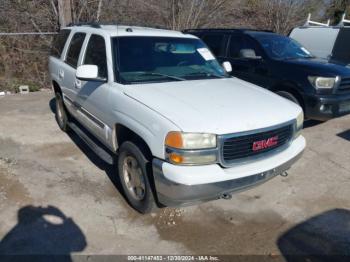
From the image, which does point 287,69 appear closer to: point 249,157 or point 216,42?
point 216,42

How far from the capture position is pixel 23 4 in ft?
34.1

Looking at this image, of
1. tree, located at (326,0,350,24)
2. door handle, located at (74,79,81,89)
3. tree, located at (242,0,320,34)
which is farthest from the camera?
tree, located at (326,0,350,24)

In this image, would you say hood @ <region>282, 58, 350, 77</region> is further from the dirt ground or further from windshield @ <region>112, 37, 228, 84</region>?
windshield @ <region>112, 37, 228, 84</region>

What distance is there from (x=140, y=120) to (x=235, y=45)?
179 inches

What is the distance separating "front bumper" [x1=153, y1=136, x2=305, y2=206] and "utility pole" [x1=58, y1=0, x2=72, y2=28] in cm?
841

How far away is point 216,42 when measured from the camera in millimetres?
7516

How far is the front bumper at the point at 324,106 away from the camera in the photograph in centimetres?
593

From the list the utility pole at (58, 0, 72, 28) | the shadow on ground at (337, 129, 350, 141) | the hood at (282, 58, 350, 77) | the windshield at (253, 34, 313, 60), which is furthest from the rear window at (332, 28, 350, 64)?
the utility pole at (58, 0, 72, 28)

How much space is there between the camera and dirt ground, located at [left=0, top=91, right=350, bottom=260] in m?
3.26

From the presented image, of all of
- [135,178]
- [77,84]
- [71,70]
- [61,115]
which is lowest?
[61,115]

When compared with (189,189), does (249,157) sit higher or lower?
higher

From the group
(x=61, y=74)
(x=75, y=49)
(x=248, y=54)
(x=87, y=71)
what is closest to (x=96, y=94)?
(x=87, y=71)

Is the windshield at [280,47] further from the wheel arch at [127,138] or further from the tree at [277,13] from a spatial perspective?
the tree at [277,13]

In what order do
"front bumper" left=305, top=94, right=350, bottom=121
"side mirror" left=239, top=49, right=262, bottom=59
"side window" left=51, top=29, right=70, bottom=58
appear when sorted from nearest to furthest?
"side window" left=51, top=29, right=70, bottom=58 < "front bumper" left=305, top=94, right=350, bottom=121 < "side mirror" left=239, top=49, right=262, bottom=59
